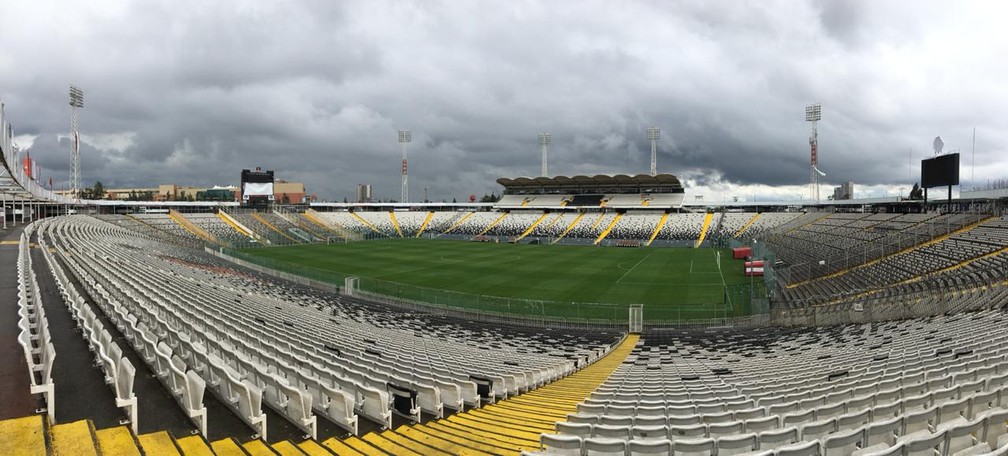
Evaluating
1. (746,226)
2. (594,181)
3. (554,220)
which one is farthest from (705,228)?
(594,181)

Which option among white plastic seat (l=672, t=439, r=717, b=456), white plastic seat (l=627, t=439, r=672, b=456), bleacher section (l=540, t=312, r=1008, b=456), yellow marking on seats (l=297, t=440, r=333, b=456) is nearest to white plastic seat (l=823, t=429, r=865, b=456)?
bleacher section (l=540, t=312, r=1008, b=456)

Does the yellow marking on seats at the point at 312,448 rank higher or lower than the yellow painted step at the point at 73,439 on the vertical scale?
lower

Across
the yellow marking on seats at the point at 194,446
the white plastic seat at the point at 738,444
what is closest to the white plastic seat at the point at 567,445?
the white plastic seat at the point at 738,444

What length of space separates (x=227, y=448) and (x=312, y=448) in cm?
75

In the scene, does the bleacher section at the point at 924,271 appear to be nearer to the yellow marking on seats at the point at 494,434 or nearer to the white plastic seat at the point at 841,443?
the white plastic seat at the point at 841,443

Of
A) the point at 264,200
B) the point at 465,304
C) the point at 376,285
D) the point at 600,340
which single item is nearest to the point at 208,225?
the point at 264,200

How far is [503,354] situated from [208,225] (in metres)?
72.0

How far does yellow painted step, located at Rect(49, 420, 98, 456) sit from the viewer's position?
370 cm

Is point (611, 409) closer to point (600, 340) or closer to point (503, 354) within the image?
A: point (503, 354)

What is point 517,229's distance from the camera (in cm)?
8238

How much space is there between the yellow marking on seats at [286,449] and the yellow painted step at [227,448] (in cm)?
31

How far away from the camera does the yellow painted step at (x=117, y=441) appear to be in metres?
3.87

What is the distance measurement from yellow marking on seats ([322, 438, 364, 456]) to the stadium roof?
93075mm

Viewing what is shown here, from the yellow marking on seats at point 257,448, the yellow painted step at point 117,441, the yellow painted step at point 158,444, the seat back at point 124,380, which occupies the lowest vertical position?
the yellow marking on seats at point 257,448
